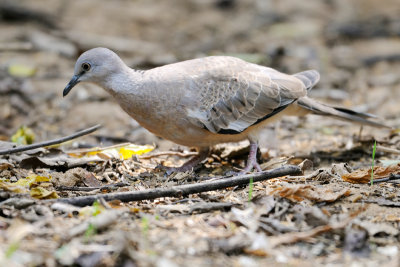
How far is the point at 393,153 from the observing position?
18.1ft

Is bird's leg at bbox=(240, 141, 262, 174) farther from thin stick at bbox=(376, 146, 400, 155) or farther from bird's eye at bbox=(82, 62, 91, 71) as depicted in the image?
bird's eye at bbox=(82, 62, 91, 71)

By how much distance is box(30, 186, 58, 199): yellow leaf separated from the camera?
3.87 meters

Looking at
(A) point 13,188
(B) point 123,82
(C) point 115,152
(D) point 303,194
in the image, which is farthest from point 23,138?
(D) point 303,194

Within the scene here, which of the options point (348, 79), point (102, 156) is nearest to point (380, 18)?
point (348, 79)

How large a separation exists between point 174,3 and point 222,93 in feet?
26.1

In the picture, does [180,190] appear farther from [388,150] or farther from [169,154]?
[388,150]

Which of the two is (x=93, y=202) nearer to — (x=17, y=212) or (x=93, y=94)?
(x=17, y=212)

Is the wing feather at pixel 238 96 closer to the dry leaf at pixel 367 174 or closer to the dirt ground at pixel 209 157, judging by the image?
the dirt ground at pixel 209 157

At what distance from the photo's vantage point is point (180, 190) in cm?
385

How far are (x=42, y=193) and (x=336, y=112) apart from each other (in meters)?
3.50

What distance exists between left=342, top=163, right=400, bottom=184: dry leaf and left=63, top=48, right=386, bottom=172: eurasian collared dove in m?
1.00

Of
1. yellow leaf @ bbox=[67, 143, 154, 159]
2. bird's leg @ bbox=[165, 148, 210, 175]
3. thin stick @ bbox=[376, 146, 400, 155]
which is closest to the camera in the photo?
bird's leg @ bbox=[165, 148, 210, 175]

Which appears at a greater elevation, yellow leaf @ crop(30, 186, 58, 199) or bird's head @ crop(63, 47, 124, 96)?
bird's head @ crop(63, 47, 124, 96)

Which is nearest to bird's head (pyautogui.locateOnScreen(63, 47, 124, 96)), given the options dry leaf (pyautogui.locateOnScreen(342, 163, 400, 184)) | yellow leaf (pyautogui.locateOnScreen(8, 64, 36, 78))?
dry leaf (pyautogui.locateOnScreen(342, 163, 400, 184))
